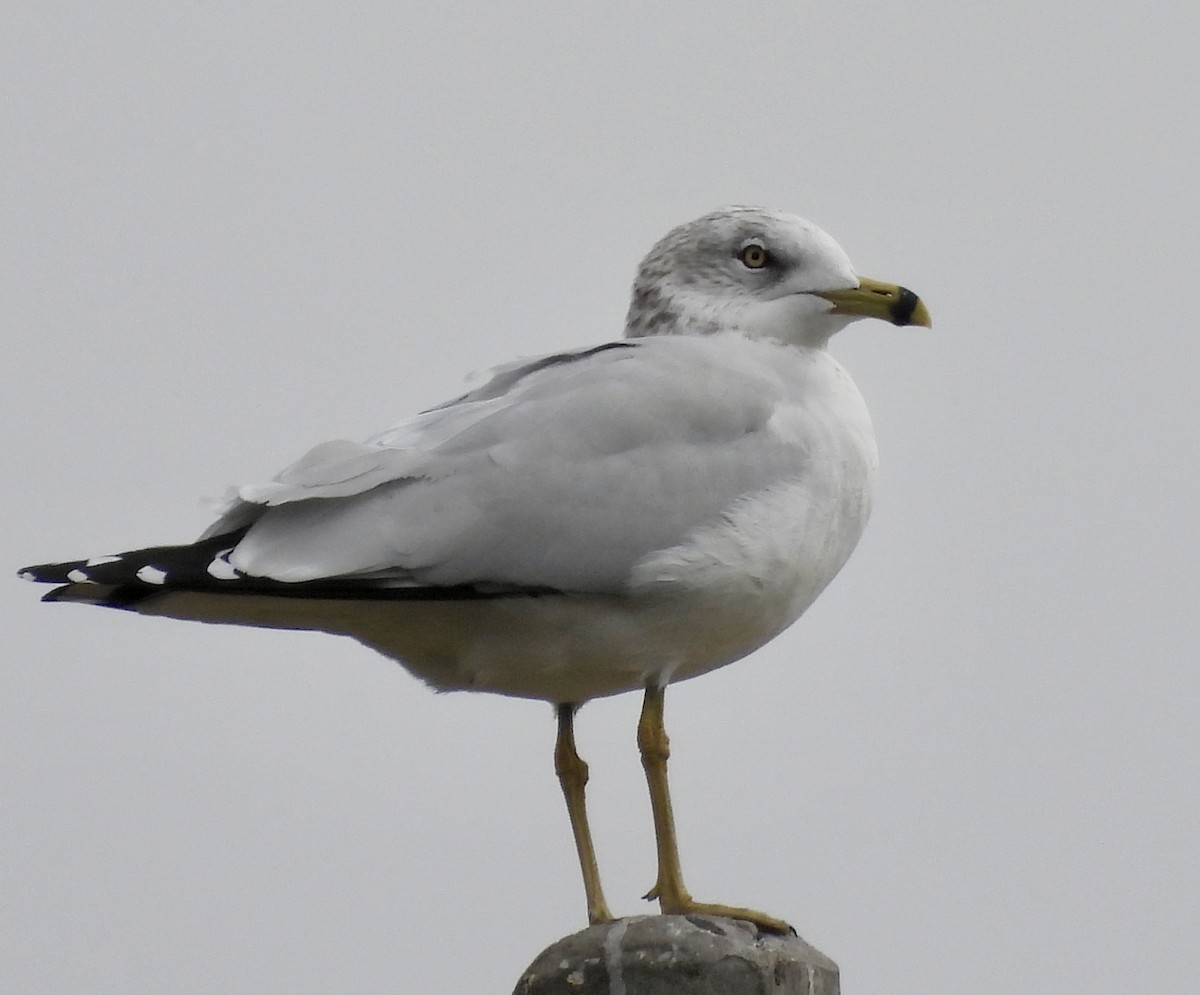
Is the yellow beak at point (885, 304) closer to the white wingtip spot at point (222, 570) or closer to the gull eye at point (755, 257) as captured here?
the gull eye at point (755, 257)

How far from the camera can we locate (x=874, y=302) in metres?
7.46

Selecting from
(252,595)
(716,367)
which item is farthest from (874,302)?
(252,595)

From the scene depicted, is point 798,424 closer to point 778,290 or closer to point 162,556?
point 778,290

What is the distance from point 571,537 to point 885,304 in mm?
1677

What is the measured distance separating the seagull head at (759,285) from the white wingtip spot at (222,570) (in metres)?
2.06

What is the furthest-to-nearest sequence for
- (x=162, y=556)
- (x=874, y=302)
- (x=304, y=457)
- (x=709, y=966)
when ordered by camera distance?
(x=874, y=302) < (x=304, y=457) < (x=162, y=556) < (x=709, y=966)

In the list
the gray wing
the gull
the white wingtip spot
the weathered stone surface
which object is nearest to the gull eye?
the gull

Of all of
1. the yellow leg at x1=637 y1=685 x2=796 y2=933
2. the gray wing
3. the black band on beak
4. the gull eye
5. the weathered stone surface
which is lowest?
the weathered stone surface

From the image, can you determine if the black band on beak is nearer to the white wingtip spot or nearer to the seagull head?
the seagull head

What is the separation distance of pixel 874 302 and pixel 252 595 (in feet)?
8.29

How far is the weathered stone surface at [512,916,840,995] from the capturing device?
5.64 metres

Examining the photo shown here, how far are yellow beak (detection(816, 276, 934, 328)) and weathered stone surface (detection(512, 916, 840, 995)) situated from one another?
2502mm

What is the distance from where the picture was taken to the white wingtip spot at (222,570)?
6.18 meters

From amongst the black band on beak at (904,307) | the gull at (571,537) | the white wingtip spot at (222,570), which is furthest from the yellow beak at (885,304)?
the white wingtip spot at (222,570)
